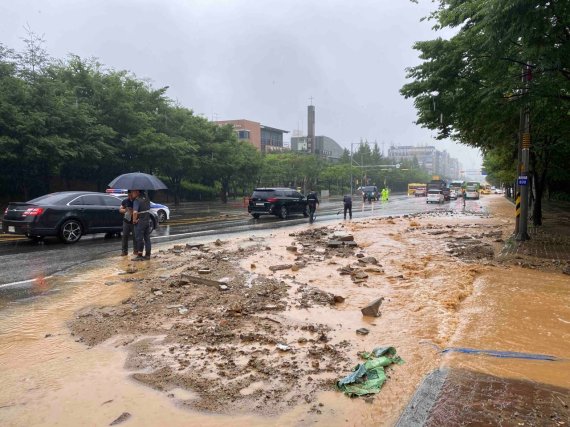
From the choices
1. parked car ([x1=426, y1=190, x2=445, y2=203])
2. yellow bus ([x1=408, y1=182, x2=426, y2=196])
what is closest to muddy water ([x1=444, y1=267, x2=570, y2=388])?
parked car ([x1=426, y1=190, x2=445, y2=203])

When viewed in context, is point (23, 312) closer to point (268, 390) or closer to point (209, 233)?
point (268, 390)

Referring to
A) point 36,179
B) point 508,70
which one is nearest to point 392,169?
point 36,179

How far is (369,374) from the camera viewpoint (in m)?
4.10

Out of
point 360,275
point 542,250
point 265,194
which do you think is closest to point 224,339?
point 360,275

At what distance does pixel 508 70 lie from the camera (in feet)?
34.7

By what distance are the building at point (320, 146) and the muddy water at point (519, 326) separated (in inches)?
3563

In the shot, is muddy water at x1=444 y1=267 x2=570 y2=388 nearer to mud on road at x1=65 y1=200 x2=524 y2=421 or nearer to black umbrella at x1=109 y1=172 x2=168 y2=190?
mud on road at x1=65 y1=200 x2=524 y2=421

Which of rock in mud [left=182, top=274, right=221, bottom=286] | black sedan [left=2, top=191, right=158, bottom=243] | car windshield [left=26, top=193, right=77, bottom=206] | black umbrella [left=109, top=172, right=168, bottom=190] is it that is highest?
black umbrella [left=109, top=172, right=168, bottom=190]

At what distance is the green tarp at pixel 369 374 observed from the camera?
3.81 metres

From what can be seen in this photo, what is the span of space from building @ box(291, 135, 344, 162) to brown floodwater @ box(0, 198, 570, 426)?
3562 inches

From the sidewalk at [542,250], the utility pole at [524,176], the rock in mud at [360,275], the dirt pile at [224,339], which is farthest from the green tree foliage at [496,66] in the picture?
the dirt pile at [224,339]

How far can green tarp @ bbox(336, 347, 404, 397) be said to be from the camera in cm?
381

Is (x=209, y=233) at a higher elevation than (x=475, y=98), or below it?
below

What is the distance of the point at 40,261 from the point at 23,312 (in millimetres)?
4016
